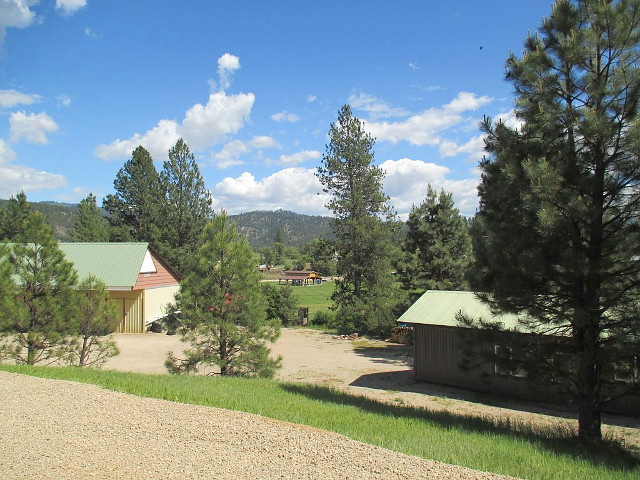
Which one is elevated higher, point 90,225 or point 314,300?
point 90,225

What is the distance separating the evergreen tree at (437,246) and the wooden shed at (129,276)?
16.0 m

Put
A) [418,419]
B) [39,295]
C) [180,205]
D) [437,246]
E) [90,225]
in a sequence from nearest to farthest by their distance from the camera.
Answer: [418,419] < [39,295] < [437,246] < [180,205] < [90,225]

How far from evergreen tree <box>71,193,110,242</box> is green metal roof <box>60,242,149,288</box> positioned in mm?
19539

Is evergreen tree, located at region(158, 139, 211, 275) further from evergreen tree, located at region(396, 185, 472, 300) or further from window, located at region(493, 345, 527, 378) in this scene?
window, located at region(493, 345, 527, 378)

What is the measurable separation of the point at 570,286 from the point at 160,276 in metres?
28.0

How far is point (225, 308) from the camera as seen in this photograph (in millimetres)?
12109

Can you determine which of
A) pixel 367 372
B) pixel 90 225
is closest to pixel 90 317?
pixel 367 372

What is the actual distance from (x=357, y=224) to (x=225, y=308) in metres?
19.3

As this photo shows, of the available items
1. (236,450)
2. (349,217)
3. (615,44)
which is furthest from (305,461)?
(349,217)

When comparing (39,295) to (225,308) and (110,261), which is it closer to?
(225,308)

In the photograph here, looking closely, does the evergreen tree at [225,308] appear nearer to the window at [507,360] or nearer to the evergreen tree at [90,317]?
the evergreen tree at [90,317]

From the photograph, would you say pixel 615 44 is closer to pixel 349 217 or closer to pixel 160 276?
pixel 349 217

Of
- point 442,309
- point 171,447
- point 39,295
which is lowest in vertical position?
point 171,447

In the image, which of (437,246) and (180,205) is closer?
(437,246)
